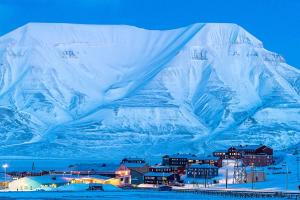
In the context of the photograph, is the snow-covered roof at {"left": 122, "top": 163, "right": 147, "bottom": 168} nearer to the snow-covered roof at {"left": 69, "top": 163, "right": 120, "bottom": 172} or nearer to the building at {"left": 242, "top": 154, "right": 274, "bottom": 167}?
the snow-covered roof at {"left": 69, "top": 163, "right": 120, "bottom": 172}

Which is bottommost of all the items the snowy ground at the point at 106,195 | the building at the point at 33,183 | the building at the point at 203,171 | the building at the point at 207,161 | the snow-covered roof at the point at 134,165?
the snowy ground at the point at 106,195

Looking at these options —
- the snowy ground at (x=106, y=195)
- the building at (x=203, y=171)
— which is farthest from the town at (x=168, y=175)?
the snowy ground at (x=106, y=195)

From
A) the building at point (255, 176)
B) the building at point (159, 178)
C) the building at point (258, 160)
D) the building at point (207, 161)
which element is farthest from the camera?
the building at point (258, 160)

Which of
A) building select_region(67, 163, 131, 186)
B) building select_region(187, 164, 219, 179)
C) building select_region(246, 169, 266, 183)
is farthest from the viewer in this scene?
building select_region(67, 163, 131, 186)

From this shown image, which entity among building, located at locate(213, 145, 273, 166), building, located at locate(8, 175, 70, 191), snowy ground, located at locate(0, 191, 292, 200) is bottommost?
snowy ground, located at locate(0, 191, 292, 200)

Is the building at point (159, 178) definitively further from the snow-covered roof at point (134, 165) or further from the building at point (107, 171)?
the snow-covered roof at point (134, 165)

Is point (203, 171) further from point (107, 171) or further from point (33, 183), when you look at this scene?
point (33, 183)

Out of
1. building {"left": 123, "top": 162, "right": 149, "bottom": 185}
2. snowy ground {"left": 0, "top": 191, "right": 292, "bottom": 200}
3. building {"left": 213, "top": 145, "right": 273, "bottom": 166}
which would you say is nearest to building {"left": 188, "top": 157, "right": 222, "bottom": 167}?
building {"left": 213, "top": 145, "right": 273, "bottom": 166}

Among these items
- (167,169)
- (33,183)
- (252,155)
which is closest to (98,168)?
(167,169)

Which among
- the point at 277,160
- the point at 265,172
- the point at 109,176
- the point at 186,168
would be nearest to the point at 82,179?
the point at 109,176
